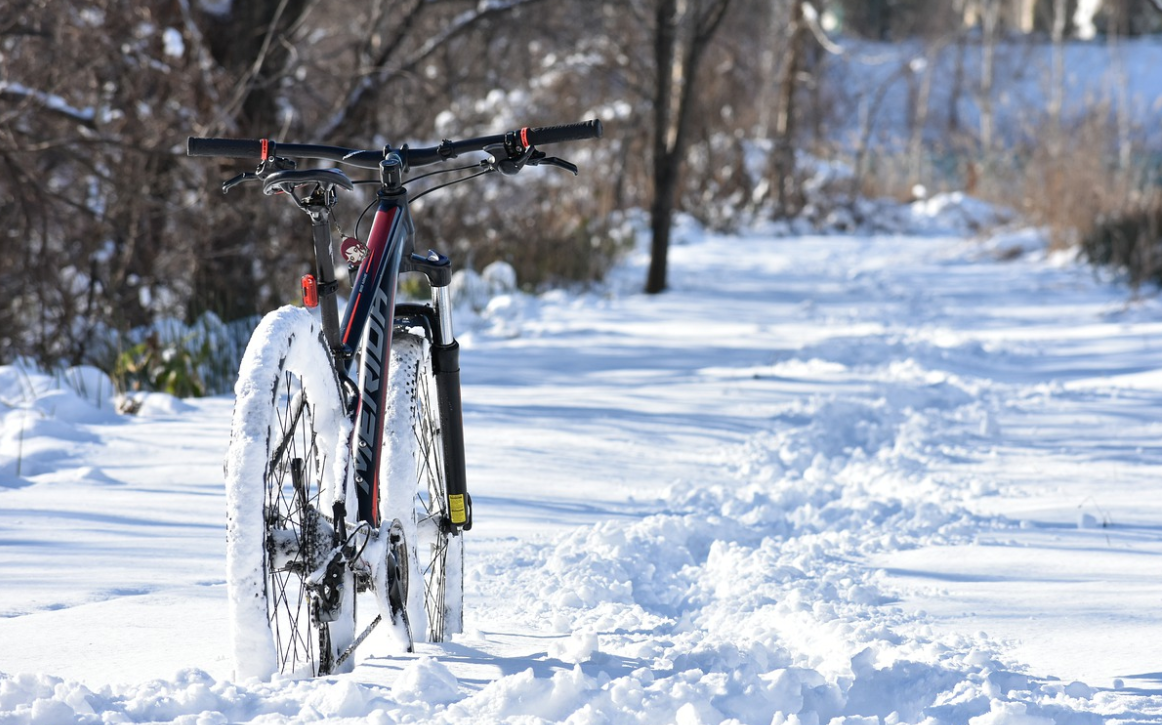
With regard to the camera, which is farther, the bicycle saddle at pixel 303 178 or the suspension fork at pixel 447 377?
the suspension fork at pixel 447 377

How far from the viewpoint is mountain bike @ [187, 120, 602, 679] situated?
184cm

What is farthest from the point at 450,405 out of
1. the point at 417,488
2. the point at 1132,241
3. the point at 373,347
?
the point at 1132,241

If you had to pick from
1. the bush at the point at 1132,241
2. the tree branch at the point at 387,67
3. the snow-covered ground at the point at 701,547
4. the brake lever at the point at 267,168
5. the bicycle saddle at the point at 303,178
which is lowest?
the snow-covered ground at the point at 701,547

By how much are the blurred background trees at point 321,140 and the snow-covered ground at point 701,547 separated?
5.22 ft

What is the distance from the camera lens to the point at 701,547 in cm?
336

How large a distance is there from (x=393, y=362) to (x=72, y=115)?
14.9ft

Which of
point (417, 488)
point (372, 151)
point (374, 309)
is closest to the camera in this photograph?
point (374, 309)

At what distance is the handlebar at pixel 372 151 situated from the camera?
2.21 meters

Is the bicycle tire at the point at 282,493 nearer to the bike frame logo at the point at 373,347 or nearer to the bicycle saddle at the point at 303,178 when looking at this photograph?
the bike frame logo at the point at 373,347

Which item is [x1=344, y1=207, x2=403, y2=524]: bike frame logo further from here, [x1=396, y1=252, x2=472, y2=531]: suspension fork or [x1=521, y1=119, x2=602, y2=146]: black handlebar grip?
[x1=521, y1=119, x2=602, y2=146]: black handlebar grip

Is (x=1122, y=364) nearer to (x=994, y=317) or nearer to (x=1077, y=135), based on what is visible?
(x=994, y=317)

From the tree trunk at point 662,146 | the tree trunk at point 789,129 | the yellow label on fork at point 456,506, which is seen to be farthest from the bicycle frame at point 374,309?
the tree trunk at point 789,129

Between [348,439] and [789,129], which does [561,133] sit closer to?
[348,439]

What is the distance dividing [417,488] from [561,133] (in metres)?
0.82
